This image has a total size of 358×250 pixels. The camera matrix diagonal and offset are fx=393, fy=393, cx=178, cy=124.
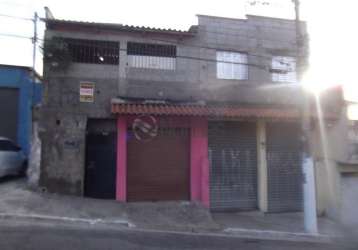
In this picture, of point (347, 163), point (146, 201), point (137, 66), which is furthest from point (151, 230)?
point (347, 163)

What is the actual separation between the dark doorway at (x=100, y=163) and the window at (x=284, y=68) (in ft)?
22.3

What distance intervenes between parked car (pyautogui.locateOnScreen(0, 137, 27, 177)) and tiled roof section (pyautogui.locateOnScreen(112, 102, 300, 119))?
4.85 meters

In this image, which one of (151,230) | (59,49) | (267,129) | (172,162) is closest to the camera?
(151,230)

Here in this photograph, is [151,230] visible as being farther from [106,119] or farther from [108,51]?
[108,51]

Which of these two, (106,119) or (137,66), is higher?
(137,66)

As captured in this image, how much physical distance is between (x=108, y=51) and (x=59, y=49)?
171 centimetres

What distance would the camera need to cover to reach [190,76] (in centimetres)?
1462

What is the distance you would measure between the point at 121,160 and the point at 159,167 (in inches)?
55.9

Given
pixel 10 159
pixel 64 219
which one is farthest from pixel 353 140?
pixel 10 159

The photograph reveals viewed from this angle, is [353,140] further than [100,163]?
Yes

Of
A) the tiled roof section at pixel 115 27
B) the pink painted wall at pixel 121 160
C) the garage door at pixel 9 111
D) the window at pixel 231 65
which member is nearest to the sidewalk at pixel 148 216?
the pink painted wall at pixel 121 160

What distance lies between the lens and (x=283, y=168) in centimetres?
1523

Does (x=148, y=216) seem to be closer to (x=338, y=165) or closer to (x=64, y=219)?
(x=64, y=219)

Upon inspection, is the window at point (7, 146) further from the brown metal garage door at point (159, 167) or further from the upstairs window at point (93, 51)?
the brown metal garage door at point (159, 167)
